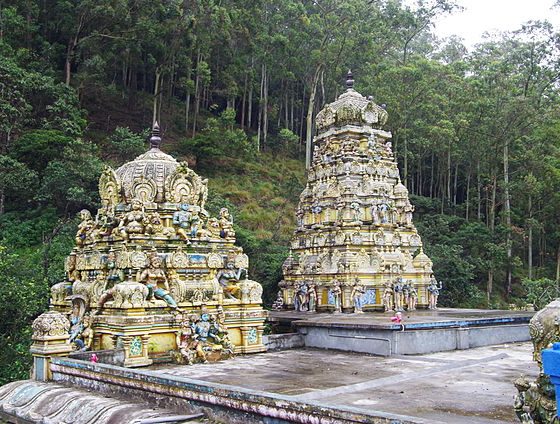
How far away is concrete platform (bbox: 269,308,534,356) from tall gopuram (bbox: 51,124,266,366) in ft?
7.46

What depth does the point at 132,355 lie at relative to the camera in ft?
40.8

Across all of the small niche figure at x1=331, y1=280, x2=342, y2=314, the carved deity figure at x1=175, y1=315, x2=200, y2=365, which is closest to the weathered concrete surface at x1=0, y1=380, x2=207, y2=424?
the carved deity figure at x1=175, y1=315, x2=200, y2=365

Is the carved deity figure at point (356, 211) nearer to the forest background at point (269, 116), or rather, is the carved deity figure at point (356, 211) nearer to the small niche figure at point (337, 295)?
the small niche figure at point (337, 295)

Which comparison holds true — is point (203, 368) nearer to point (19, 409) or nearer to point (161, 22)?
point (19, 409)

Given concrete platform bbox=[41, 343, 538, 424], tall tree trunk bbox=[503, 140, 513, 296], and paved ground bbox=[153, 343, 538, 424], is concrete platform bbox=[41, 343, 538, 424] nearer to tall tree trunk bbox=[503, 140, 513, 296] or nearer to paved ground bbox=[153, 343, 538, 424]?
paved ground bbox=[153, 343, 538, 424]

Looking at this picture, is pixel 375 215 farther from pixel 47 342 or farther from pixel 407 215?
pixel 47 342

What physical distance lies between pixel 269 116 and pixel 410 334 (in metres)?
36.4

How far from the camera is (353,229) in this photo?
21625mm

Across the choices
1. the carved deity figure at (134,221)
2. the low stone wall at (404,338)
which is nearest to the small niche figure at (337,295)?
the low stone wall at (404,338)

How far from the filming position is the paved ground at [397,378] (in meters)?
8.52

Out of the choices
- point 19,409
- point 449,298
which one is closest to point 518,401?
point 19,409

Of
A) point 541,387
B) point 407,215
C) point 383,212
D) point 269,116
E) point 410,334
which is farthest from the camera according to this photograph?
point 269,116

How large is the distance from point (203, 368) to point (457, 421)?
248 inches

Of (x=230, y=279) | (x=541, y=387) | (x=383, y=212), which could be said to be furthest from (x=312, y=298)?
(x=541, y=387)
